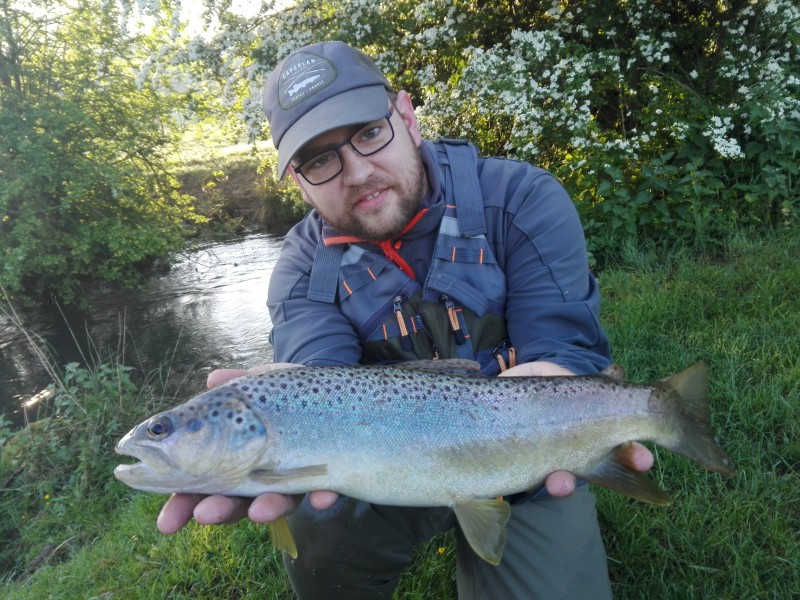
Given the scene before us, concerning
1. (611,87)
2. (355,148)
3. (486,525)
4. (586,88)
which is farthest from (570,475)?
(611,87)

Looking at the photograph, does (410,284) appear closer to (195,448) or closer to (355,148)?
(355,148)

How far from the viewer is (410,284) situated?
8.86 feet

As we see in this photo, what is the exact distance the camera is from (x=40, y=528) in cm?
482

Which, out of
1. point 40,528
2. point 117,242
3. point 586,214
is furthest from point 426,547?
point 117,242

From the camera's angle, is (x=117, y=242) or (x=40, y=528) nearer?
(x=40, y=528)

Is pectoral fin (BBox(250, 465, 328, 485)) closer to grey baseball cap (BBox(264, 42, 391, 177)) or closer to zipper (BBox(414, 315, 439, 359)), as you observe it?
zipper (BBox(414, 315, 439, 359))

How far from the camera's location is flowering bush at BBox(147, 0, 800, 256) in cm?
587

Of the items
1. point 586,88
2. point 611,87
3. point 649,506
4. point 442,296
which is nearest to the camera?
point 442,296

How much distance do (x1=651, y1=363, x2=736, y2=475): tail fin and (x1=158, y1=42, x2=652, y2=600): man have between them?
1.26 ft

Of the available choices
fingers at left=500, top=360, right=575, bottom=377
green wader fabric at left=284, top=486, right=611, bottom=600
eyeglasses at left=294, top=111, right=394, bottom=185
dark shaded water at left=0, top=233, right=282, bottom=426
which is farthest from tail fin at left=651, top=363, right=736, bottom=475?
dark shaded water at left=0, top=233, right=282, bottom=426

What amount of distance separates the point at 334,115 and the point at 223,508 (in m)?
1.65

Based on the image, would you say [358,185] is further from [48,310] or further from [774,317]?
[48,310]

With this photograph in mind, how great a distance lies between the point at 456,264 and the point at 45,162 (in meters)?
11.0

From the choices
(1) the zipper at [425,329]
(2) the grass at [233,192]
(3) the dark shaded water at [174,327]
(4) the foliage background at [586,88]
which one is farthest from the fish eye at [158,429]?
(2) the grass at [233,192]
